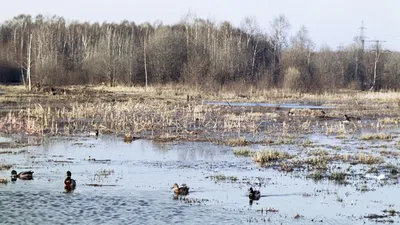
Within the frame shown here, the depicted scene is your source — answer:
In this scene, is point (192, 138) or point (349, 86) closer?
point (192, 138)

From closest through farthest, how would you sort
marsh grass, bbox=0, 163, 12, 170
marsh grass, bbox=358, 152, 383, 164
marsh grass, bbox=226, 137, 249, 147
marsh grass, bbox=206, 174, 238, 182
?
marsh grass, bbox=206, 174, 238, 182
marsh grass, bbox=0, 163, 12, 170
marsh grass, bbox=358, 152, 383, 164
marsh grass, bbox=226, 137, 249, 147

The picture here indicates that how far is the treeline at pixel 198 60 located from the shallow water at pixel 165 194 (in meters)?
39.2

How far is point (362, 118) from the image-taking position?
123 ft

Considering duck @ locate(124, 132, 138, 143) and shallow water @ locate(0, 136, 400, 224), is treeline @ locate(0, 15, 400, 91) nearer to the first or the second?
duck @ locate(124, 132, 138, 143)

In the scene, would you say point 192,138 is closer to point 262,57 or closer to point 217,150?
point 217,150

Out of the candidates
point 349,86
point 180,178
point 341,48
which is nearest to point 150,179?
point 180,178

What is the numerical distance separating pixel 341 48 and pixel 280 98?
4676cm

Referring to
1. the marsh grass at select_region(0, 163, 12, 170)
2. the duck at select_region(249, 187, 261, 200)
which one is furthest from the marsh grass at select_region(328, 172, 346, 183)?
the marsh grass at select_region(0, 163, 12, 170)

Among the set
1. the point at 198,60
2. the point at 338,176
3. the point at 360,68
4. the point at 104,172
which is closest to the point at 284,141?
the point at 338,176

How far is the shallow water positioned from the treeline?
39156mm

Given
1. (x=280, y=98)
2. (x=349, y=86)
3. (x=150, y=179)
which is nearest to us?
(x=150, y=179)

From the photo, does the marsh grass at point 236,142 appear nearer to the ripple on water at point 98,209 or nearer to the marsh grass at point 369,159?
the marsh grass at point 369,159

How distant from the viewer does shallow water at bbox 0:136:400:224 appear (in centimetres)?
1304

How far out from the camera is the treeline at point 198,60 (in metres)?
65.6
